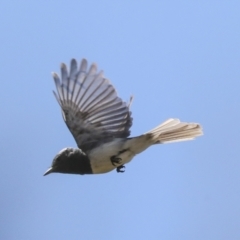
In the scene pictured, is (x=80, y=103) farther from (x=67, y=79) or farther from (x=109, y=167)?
(x=109, y=167)

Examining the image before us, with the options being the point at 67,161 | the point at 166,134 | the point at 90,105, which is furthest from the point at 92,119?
the point at 166,134

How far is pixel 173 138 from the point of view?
9188 millimetres

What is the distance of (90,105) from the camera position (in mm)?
9367

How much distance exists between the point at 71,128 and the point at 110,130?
16.2 inches

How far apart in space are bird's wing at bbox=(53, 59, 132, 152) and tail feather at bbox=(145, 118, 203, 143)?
1.10 feet

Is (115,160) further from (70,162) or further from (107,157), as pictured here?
(70,162)

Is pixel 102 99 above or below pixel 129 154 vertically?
above

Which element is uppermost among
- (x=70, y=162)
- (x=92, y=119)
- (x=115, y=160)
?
(x=92, y=119)

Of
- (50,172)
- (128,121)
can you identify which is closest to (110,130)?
(128,121)

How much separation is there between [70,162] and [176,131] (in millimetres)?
1180

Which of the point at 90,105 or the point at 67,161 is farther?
the point at 90,105

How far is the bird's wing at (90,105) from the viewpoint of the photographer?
363 inches

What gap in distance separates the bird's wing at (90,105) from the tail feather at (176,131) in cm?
34

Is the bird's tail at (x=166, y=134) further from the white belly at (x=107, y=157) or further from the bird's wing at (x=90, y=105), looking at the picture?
the bird's wing at (x=90, y=105)
